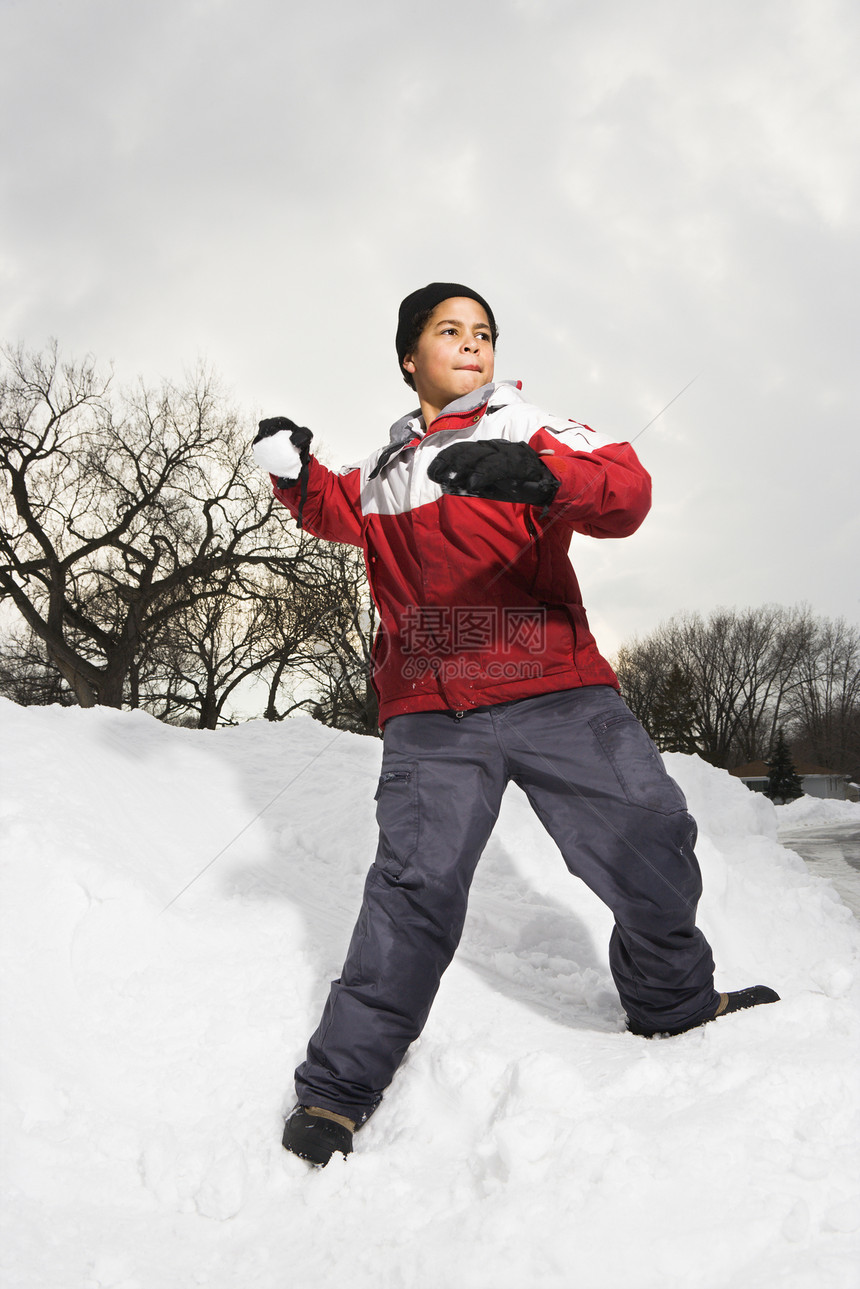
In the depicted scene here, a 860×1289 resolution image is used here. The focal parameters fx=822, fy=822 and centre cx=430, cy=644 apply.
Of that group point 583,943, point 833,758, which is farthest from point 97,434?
point 833,758

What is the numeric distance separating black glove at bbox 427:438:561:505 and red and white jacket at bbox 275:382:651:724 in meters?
0.19

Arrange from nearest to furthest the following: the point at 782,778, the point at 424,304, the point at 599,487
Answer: the point at 599,487, the point at 424,304, the point at 782,778

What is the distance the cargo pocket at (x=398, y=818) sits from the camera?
1886 mm

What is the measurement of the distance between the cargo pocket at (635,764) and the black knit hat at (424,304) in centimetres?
124

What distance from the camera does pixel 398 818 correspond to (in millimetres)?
1927

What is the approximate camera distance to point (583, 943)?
292cm

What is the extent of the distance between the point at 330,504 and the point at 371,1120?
1.54 m

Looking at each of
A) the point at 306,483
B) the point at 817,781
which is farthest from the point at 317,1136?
the point at 817,781

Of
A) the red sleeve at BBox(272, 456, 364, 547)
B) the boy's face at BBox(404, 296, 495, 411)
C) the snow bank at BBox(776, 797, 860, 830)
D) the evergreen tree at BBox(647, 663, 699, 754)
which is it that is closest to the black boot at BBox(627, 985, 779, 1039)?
the red sleeve at BBox(272, 456, 364, 547)

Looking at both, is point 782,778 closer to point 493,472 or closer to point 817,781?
point 817,781

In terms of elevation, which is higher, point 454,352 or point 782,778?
point 782,778

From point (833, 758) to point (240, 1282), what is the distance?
3916 centimetres

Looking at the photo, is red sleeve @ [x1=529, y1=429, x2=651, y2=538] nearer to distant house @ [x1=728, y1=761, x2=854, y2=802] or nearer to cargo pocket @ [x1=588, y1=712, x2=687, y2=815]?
cargo pocket @ [x1=588, y1=712, x2=687, y2=815]

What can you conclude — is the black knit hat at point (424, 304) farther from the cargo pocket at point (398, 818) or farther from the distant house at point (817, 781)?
the distant house at point (817, 781)
